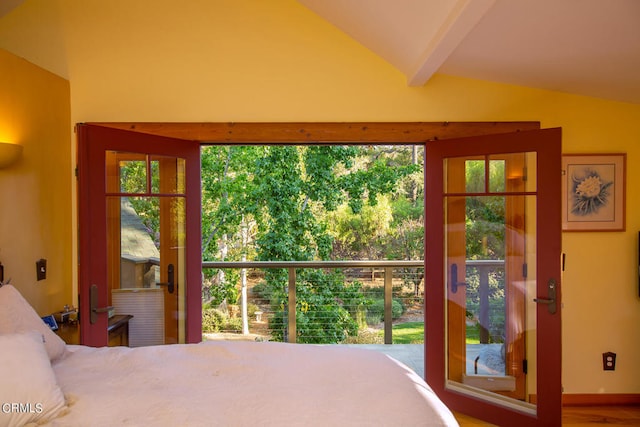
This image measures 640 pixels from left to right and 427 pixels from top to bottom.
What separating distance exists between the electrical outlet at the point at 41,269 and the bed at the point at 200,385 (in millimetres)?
1033

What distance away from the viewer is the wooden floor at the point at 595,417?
3.05 meters

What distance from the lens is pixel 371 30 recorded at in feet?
9.74

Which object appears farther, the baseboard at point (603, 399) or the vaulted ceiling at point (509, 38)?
the baseboard at point (603, 399)

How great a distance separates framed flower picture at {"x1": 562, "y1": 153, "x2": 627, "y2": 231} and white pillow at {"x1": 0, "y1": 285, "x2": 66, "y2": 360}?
3227mm

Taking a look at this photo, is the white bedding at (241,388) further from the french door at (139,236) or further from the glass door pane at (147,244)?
the glass door pane at (147,244)

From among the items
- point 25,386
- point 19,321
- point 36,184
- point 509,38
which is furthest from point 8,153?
point 509,38

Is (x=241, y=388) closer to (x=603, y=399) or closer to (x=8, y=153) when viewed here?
(x=8, y=153)

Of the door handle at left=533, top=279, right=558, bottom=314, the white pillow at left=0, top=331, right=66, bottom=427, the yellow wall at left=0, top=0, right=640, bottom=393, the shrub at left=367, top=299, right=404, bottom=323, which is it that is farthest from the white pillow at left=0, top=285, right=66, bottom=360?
the shrub at left=367, top=299, right=404, bottom=323

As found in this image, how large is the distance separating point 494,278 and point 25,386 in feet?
9.08

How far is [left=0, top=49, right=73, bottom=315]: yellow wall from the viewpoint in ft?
8.86

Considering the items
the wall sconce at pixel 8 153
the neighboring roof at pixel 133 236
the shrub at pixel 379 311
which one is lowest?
the shrub at pixel 379 311

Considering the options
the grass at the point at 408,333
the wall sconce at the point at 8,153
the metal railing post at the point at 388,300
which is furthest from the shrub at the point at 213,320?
the wall sconce at the point at 8,153

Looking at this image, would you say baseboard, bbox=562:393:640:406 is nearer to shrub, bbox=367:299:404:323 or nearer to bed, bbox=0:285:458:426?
bed, bbox=0:285:458:426

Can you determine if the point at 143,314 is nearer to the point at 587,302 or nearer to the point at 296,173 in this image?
the point at 587,302
